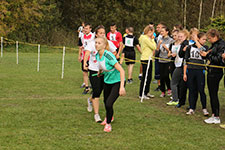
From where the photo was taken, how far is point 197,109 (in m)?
9.38

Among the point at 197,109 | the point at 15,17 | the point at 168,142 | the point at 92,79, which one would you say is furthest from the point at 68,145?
the point at 15,17

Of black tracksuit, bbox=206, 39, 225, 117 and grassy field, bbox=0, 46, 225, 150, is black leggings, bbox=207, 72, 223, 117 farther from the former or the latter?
grassy field, bbox=0, 46, 225, 150

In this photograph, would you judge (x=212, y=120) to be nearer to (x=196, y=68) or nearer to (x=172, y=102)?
(x=196, y=68)

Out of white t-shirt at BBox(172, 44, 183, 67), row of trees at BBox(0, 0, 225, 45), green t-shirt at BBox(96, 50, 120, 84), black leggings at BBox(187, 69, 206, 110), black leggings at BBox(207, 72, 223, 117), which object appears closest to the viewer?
green t-shirt at BBox(96, 50, 120, 84)

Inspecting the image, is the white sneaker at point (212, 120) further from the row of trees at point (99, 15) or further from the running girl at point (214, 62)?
the row of trees at point (99, 15)

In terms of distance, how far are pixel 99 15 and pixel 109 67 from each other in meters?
39.3

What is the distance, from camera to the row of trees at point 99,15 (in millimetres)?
37156

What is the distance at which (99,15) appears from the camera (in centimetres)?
4559

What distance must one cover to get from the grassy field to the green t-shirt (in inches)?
38.3

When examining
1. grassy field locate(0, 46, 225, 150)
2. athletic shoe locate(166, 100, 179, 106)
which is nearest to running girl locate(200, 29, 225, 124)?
grassy field locate(0, 46, 225, 150)

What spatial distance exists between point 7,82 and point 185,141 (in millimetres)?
8369

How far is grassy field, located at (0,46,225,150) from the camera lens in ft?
20.4

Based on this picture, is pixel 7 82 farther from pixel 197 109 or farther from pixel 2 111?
pixel 197 109

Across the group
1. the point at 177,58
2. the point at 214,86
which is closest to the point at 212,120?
the point at 214,86
